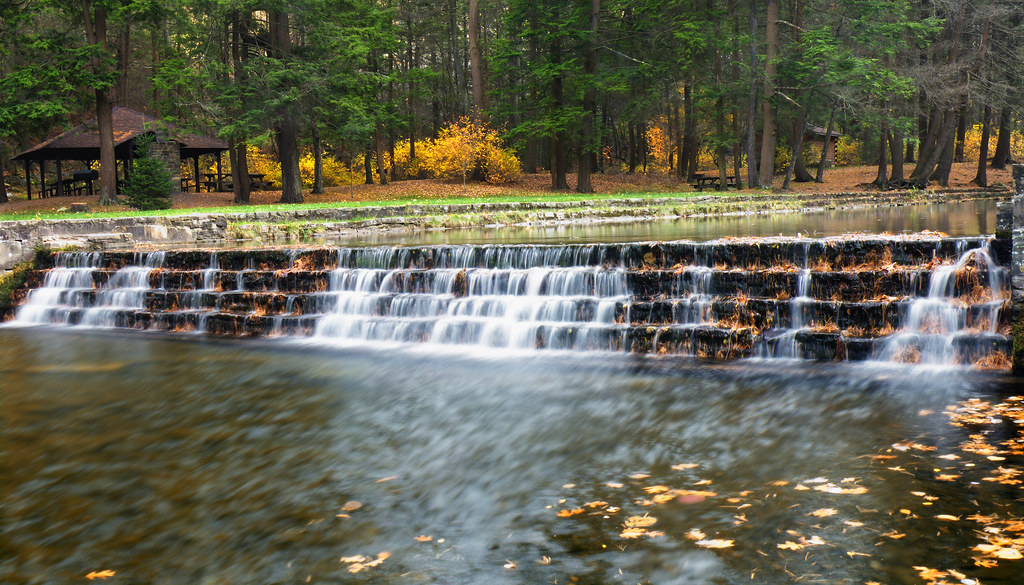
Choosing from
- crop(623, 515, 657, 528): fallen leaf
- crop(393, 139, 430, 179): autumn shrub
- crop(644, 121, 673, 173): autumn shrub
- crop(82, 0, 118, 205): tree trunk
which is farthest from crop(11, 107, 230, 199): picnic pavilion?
crop(623, 515, 657, 528): fallen leaf

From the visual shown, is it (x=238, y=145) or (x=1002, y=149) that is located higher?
(x=1002, y=149)

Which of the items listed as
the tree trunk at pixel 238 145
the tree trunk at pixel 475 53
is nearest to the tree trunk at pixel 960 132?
the tree trunk at pixel 475 53

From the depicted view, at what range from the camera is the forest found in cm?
2784

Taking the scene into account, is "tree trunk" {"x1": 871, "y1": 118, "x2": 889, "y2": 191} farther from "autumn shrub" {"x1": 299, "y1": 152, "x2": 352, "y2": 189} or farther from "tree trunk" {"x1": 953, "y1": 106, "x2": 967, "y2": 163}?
"autumn shrub" {"x1": 299, "y1": 152, "x2": 352, "y2": 189}

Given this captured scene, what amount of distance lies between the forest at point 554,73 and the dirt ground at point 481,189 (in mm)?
1086

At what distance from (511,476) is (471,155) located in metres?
29.4

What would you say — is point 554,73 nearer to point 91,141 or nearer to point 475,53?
point 475,53

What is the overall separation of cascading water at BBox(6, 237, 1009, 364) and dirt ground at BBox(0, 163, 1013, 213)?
14275 mm

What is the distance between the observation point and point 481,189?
1299 inches


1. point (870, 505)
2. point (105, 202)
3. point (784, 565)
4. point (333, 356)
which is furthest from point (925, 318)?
point (105, 202)

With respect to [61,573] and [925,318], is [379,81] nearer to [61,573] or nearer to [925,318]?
[925,318]

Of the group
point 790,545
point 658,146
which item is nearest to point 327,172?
point 658,146

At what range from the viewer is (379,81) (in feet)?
105

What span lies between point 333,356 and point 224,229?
1000 cm
